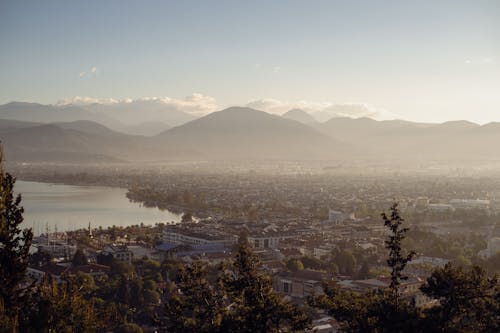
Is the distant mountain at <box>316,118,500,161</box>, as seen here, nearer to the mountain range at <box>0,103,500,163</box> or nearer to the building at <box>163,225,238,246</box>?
the mountain range at <box>0,103,500,163</box>

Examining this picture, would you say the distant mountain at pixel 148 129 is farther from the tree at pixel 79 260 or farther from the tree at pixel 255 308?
the tree at pixel 255 308

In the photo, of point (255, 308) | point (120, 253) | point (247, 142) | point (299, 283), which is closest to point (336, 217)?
point (120, 253)

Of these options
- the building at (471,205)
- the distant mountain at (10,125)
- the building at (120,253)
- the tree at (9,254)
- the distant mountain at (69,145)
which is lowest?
the building at (120,253)

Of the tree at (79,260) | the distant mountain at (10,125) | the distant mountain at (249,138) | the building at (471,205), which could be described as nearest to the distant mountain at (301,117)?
the distant mountain at (249,138)

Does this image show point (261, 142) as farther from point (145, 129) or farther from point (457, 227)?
point (457, 227)

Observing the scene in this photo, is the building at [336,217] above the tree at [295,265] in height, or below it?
above

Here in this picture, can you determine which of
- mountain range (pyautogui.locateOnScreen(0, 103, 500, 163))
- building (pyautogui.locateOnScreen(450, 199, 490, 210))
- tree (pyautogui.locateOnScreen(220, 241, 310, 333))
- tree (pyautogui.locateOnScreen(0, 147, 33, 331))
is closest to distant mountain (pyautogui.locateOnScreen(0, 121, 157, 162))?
mountain range (pyautogui.locateOnScreen(0, 103, 500, 163))
